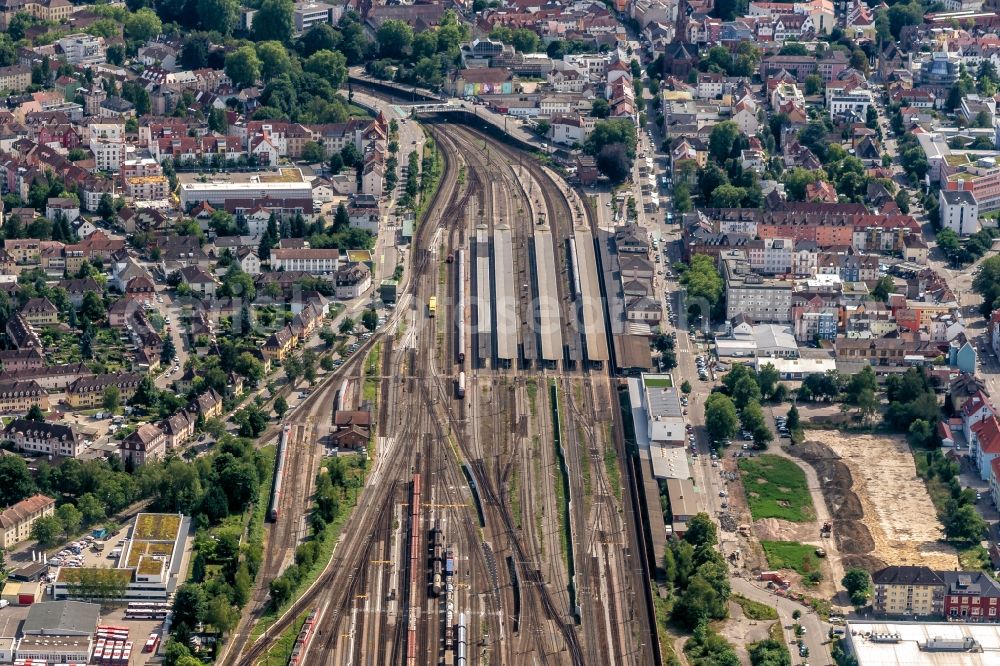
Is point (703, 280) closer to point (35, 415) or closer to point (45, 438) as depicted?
point (35, 415)

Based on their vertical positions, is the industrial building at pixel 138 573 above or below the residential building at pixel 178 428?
above

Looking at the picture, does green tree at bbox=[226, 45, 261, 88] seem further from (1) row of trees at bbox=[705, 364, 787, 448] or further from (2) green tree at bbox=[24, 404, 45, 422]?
(1) row of trees at bbox=[705, 364, 787, 448]

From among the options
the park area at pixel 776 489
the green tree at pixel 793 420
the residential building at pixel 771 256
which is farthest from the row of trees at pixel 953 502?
the residential building at pixel 771 256

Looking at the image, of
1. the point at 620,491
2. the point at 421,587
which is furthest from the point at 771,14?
the point at 421,587

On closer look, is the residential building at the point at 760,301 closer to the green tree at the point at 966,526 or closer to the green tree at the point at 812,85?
the green tree at the point at 966,526

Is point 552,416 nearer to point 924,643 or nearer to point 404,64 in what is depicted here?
point 924,643

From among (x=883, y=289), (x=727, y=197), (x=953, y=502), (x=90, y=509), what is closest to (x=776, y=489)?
(x=953, y=502)
